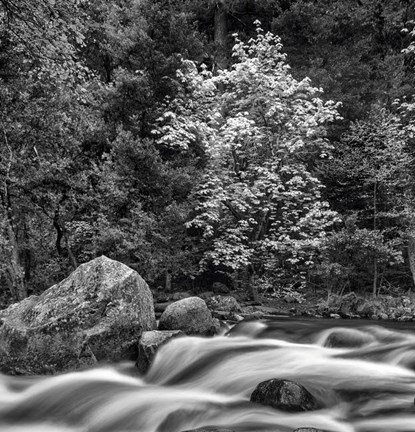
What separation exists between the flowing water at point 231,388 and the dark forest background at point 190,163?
4.47 meters

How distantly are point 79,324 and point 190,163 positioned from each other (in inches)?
279

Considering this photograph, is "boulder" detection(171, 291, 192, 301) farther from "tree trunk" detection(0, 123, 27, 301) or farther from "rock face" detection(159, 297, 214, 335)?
"rock face" detection(159, 297, 214, 335)

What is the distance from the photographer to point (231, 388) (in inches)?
246

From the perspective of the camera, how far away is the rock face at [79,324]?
22.4 ft

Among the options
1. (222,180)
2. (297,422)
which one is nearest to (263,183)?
(222,180)

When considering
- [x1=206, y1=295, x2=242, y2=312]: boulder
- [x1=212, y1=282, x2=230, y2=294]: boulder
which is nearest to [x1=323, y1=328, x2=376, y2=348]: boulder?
[x1=206, y1=295, x2=242, y2=312]: boulder

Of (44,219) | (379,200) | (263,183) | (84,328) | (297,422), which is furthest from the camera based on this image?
(379,200)

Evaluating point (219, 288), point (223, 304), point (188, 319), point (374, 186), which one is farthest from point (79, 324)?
point (374, 186)

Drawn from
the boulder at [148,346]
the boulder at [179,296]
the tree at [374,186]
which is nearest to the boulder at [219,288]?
the boulder at [179,296]

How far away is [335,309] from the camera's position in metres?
12.6

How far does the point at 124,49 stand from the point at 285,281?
8.85 meters

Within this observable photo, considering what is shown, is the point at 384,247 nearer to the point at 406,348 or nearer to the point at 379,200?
the point at 379,200

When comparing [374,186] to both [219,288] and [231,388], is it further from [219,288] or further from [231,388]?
[231,388]

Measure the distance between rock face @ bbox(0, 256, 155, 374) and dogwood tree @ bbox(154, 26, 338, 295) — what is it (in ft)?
17.0
